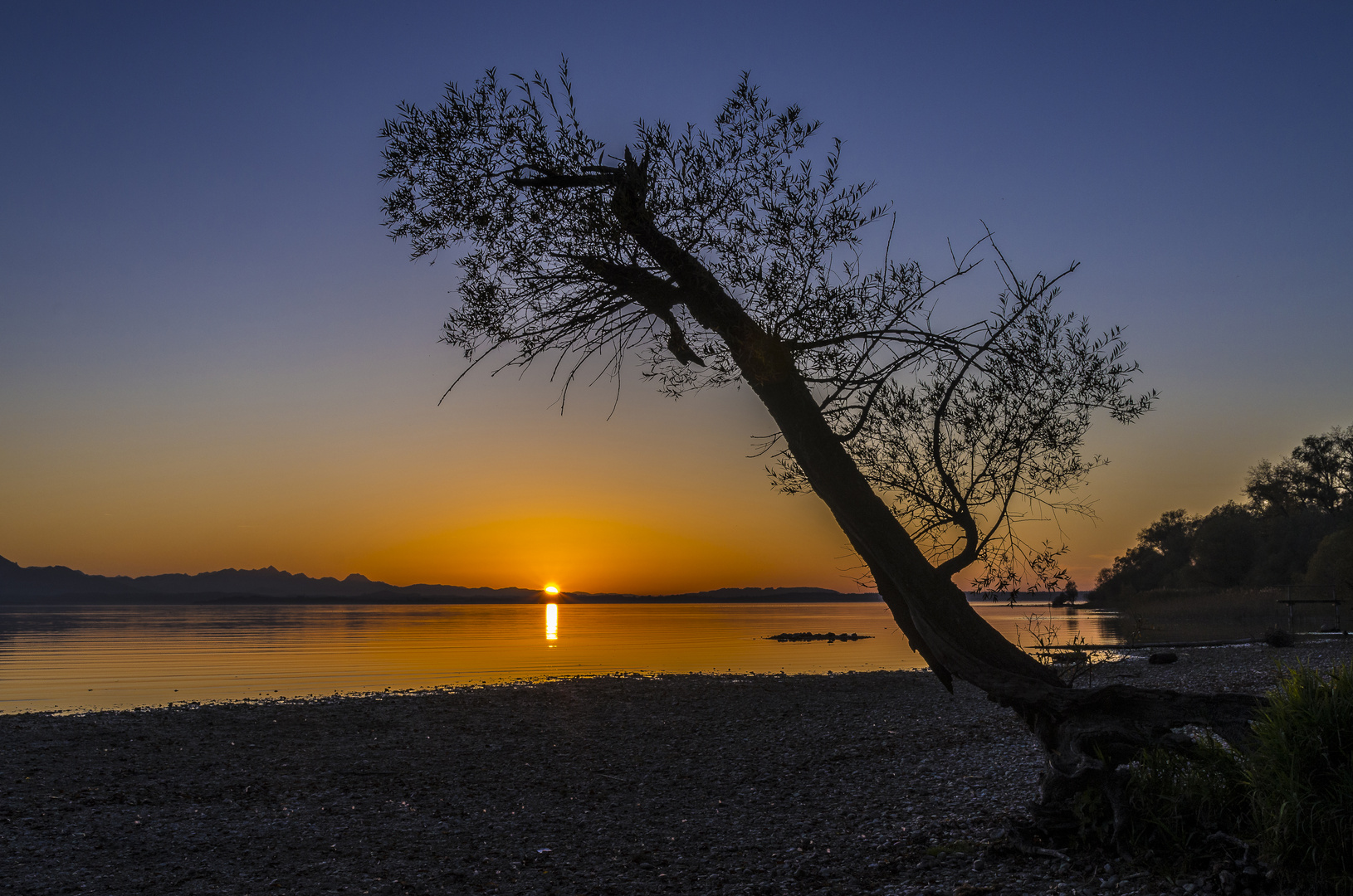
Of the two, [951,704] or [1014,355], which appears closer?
[1014,355]

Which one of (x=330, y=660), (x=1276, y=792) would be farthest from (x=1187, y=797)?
(x=330, y=660)

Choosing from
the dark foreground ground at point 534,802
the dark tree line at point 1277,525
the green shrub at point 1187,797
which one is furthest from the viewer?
the dark tree line at point 1277,525

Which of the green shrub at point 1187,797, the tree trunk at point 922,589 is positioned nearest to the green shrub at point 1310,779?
the green shrub at point 1187,797

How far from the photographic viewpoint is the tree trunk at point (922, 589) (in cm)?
640

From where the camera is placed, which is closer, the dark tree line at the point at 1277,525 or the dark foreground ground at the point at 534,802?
the dark foreground ground at the point at 534,802

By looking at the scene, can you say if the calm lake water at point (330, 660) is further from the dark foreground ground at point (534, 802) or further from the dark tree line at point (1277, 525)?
the dark tree line at point (1277, 525)

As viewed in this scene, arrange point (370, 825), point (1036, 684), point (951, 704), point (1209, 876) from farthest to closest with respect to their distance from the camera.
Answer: point (951, 704)
point (370, 825)
point (1036, 684)
point (1209, 876)

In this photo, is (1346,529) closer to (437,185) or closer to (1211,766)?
(1211,766)

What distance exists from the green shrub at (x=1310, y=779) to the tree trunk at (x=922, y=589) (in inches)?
42.0

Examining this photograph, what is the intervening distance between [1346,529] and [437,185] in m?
58.6

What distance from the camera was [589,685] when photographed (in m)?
24.9

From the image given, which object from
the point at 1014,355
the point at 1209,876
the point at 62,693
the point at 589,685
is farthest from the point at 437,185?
the point at 62,693

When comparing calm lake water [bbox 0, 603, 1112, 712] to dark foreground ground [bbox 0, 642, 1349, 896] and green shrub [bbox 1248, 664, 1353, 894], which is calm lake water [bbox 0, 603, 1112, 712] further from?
green shrub [bbox 1248, 664, 1353, 894]

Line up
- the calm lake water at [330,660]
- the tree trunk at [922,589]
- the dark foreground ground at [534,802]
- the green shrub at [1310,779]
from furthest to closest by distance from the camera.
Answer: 1. the calm lake water at [330,660]
2. the dark foreground ground at [534,802]
3. the tree trunk at [922,589]
4. the green shrub at [1310,779]
